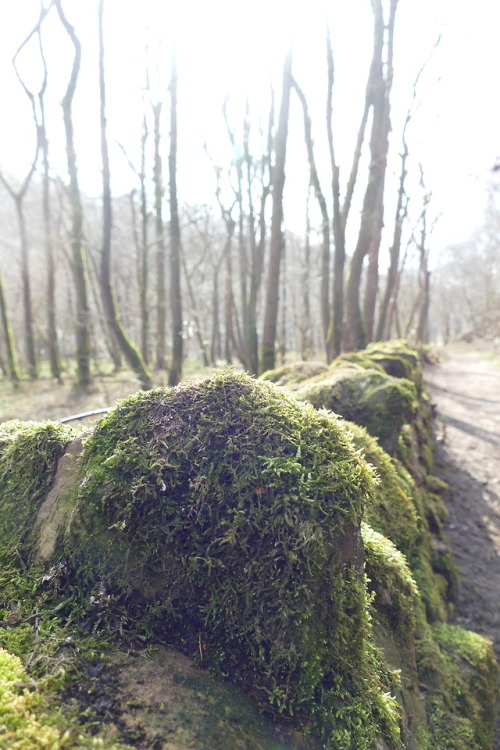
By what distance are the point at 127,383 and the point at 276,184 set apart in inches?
310

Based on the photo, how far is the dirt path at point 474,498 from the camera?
434 cm

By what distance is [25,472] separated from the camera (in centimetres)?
219

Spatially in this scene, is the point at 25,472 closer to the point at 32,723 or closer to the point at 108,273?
the point at 32,723

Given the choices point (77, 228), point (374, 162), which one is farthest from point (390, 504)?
point (77, 228)

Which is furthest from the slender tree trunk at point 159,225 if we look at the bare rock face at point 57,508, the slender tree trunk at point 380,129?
the bare rock face at point 57,508

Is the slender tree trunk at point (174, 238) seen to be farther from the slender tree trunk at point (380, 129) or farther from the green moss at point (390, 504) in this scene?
the green moss at point (390, 504)

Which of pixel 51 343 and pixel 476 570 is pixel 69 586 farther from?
pixel 51 343

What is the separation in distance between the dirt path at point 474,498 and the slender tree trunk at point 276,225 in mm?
4607

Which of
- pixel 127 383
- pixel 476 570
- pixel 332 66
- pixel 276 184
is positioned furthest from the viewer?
pixel 127 383

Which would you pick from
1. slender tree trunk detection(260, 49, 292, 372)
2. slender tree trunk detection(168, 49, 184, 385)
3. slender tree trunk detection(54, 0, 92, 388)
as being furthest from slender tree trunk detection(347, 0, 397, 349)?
slender tree trunk detection(54, 0, 92, 388)

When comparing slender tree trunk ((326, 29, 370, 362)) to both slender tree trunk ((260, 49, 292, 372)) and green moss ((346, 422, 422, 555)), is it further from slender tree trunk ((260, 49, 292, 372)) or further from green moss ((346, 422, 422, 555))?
green moss ((346, 422, 422, 555))

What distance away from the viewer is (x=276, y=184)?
35.5 feet

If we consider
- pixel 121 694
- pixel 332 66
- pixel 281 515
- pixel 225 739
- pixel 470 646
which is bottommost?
pixel 470 646

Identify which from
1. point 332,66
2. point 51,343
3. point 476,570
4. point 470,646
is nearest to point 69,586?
point 470,646
